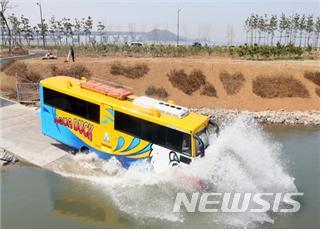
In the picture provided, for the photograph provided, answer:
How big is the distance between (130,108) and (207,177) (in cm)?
487

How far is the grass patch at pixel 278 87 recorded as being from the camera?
34281 mm

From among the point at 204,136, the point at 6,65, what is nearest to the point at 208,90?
the point at 204,136

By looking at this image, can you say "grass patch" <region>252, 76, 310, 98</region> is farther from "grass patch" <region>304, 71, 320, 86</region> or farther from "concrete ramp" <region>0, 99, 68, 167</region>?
"concrete ramp" <region>0, 99, 68, 167</region>

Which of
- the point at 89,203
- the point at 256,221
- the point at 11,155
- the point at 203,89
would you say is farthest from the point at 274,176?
the point at 203,89

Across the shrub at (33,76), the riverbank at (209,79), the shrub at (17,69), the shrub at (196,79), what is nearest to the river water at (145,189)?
the riverbank at (209,79)

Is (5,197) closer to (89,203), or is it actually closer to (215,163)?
(89,203)

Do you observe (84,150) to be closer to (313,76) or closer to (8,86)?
(8,86)

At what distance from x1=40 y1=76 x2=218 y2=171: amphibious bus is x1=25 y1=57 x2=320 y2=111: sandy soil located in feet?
54.3

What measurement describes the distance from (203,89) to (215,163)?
21.1 metres

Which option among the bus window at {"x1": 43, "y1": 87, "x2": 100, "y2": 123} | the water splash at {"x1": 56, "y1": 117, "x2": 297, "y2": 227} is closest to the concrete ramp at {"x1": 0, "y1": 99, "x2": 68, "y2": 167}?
the water splash at {"x1": 56, "y1": 117, "x2": 297, "y2": 227}

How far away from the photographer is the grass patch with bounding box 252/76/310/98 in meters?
34.3

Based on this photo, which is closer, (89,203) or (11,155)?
(89,203)

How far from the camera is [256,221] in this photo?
13.5 metres

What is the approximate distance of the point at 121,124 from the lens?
15.7m
